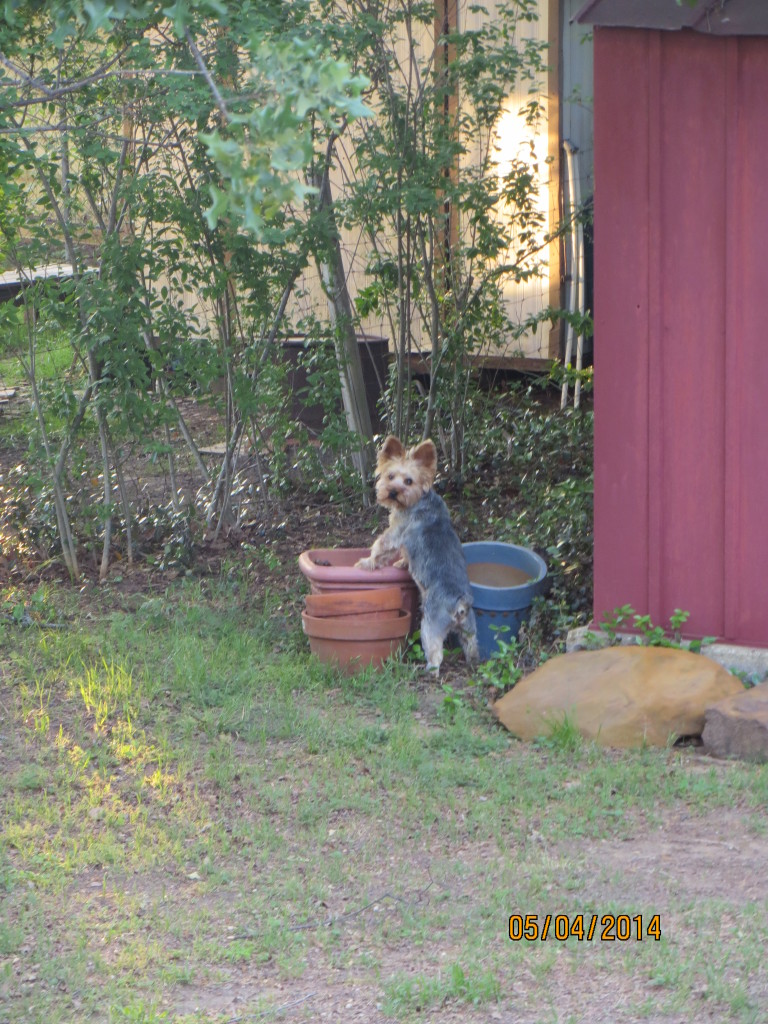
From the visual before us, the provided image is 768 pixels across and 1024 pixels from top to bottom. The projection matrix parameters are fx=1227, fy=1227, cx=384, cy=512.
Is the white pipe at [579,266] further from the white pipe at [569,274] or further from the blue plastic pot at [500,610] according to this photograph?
the blue plastic pot at [500,610]

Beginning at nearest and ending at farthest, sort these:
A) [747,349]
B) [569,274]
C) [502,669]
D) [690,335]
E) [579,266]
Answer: [747,349]
[690,335]
[502,669]
[579,266]
[569,274]

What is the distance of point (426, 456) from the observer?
22.7ft

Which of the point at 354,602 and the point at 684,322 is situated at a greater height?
the point at 684,322

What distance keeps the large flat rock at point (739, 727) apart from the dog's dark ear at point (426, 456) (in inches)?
85.8

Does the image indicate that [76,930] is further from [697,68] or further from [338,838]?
[697,68]

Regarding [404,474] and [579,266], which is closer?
[404,474]

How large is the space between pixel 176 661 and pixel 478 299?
12.9 feet

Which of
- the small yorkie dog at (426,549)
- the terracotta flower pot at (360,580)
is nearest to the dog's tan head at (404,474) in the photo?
the small yorkie dog at (426,549)

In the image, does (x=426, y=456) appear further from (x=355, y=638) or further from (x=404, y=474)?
(x=355, y=638)

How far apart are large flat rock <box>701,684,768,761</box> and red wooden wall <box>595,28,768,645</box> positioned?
73 centimetres

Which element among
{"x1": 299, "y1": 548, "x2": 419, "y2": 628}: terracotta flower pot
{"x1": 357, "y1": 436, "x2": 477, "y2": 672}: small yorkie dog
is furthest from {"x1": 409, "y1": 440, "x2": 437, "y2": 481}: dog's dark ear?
{"x1": 299, "y1": 548, "x2": 419, "y2": 628}: terracotta flower pot

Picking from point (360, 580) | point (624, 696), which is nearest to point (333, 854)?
point (624, 696)

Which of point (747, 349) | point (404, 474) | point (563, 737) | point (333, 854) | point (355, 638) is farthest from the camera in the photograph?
point (404, 474)

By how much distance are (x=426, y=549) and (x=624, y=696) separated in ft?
4.93
